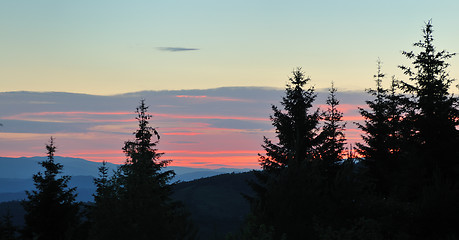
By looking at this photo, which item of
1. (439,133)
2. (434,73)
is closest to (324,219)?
(439,133)

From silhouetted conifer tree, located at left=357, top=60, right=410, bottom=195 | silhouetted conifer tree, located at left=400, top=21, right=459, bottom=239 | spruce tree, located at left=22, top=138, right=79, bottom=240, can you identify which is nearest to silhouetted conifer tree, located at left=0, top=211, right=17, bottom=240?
spruce tree, located at left=22, top=138, right=79, bottom=240

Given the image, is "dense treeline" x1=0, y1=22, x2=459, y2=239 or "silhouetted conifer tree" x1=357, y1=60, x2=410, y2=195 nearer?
"dense treeline" x1=0, y1=22, x2=459, y2=239

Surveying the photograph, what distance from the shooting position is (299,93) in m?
41.6

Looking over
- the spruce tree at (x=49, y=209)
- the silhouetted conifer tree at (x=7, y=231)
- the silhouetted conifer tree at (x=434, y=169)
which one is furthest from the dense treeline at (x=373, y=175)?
the spruce tree at (x=49, y=209)

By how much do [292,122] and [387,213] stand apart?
21.5 meters

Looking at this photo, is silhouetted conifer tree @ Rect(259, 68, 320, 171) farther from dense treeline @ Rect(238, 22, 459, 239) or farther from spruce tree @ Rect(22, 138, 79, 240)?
spruce tree @ Rect(22, 138, 79, 240)

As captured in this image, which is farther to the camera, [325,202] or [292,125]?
[292,125]

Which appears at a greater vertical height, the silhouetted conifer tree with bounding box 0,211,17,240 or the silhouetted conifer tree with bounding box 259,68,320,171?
the silhouetted conifer tree with bounding box 259,68,320,171

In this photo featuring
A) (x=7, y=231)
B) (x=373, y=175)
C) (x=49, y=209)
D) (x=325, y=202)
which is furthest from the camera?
(x=373, y=175)

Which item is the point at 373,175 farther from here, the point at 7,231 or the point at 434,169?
the point at 7,231

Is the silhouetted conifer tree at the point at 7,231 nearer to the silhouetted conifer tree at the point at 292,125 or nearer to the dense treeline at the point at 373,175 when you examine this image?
the dense treeline at the point at 373,175

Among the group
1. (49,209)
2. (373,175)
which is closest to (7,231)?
(49,209)

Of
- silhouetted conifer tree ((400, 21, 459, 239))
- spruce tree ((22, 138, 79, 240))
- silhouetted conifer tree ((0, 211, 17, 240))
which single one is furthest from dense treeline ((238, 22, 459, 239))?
spruce tree ((22, 138, 79, 240))

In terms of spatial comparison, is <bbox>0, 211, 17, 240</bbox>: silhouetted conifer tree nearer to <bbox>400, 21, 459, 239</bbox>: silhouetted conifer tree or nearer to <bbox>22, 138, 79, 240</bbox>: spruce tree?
<bbox>22, 138, 79, 240</bbox>: spruce tree
